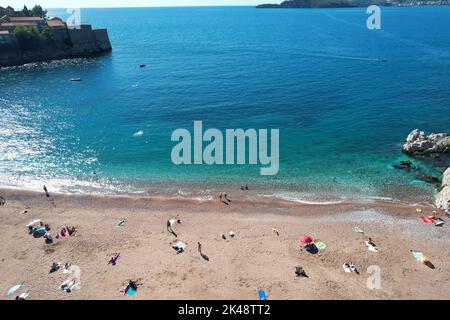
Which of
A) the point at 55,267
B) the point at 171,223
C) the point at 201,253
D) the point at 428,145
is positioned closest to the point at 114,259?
the point at 55,267

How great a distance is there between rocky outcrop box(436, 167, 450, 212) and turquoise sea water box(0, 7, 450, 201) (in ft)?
5.81

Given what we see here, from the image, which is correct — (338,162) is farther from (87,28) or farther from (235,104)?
(87,28)

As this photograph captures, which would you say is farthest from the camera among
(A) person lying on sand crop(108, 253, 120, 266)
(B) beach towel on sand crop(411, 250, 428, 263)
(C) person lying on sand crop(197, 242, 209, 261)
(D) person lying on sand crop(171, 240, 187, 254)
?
(D) person lying on sand crop(171, 240, 187, 254)

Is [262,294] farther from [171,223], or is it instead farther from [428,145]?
[428,145]

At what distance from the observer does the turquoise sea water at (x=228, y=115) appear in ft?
174

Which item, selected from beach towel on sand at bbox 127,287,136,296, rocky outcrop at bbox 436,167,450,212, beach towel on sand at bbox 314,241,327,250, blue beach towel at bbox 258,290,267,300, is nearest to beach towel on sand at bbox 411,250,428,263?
beach towel on sand at bbox 314,241,327,250

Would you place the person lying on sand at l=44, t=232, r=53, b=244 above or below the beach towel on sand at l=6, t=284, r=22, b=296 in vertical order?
above

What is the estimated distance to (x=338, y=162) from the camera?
186ft

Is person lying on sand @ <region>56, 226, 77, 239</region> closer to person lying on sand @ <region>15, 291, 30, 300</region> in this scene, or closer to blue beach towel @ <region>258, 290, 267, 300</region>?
person lying on sand @ <region>15, 291, 30, 300</region>

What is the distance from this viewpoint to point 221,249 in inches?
1523

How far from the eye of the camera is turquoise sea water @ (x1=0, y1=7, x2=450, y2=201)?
174 feet
